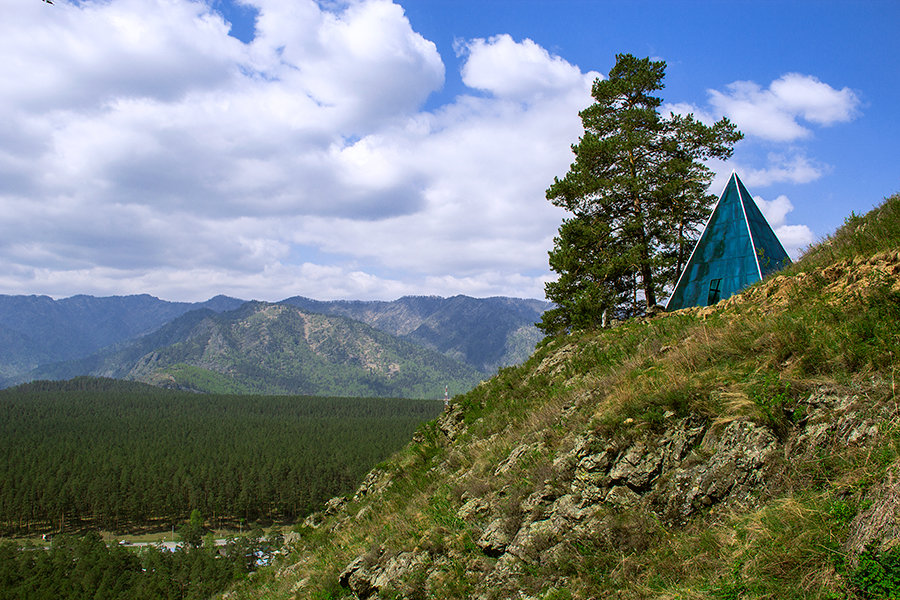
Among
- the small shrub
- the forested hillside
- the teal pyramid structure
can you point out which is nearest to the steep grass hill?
the small shrub

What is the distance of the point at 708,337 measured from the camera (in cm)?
920

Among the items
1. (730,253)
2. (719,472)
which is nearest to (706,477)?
(719,472)

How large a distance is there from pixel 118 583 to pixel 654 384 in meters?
82.2

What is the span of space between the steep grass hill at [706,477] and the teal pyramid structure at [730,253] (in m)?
6.58

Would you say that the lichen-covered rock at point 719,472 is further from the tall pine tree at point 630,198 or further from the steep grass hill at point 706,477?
the tall pine tree at point 630,198

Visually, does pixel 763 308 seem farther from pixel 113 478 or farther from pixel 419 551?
pixel 113 478

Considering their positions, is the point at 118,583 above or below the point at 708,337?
below

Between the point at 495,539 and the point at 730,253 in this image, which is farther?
the point at 730,253

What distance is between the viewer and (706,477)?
21.5ft

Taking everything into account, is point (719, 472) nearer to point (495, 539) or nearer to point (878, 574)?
point (878, 574)

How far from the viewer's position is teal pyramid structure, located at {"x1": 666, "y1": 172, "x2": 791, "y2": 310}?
18172 millimetres

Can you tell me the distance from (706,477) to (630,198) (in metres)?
19.3

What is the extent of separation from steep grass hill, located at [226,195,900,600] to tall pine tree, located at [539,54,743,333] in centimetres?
1128

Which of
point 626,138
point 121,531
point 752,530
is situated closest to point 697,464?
point 752,530
